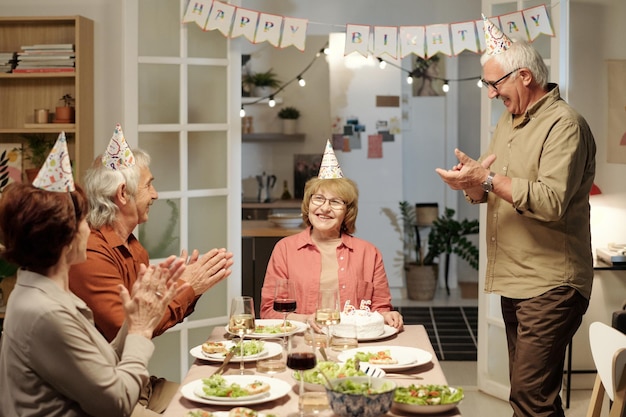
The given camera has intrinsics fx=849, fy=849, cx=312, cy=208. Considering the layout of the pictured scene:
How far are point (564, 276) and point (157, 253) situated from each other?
218 centimetres

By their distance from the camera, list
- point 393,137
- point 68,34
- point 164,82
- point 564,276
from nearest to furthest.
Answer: point 564,276, point 164,82, point 68,34, point 393,137

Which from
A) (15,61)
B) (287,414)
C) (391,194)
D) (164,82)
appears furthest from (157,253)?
(391,194)

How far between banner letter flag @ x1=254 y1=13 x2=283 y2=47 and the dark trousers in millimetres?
2046

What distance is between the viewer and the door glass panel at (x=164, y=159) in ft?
14.2

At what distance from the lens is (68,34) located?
463 centimetres

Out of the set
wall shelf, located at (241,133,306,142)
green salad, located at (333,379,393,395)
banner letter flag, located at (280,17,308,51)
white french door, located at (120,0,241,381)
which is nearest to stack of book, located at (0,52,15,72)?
white french door, located at (120,0,241,381)

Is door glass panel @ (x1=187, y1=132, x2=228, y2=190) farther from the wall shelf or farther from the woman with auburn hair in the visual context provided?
the wall shelf

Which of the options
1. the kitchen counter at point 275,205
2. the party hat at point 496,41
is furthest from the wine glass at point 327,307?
the kitchen counter at point 275,205

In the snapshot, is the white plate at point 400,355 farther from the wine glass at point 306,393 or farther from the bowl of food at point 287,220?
the bowl of food at point 287,220

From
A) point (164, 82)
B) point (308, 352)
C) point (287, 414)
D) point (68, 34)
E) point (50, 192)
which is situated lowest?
point (287, 414)

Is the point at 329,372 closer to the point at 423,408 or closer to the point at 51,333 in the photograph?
the point at 423,408

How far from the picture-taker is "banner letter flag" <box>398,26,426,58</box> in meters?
4.48

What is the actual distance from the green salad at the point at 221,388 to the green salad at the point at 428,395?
387 millimetres

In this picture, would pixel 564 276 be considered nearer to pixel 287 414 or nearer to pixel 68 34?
pixel 287 414
